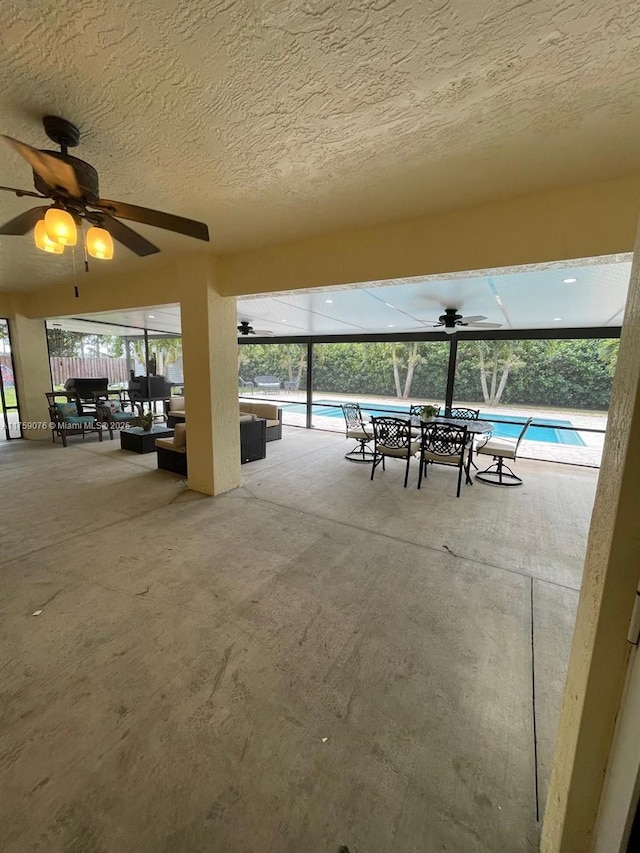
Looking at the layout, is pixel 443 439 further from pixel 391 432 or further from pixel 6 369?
pixel 6 369

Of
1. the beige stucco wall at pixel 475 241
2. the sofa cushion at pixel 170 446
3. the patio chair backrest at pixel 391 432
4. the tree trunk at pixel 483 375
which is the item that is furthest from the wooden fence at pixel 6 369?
the tree trunk at pixel 483 375

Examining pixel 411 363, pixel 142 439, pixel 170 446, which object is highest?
pixel 411 363

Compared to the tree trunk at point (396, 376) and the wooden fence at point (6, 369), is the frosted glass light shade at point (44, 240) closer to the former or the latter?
the wooden fence at point (6, 369)

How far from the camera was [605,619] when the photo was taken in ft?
2.57

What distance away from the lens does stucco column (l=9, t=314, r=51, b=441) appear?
645 centimetres

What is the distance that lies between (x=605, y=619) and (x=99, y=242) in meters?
2.64

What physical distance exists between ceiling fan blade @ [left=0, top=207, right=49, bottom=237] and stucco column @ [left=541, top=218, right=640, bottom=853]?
2599 mm

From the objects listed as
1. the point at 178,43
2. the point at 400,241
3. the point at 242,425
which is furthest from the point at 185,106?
the point at 242,425

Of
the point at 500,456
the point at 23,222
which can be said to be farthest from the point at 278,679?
the point at 500,456

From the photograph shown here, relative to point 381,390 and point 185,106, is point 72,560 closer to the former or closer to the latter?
point 185,106

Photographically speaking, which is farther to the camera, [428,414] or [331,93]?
[428,414]

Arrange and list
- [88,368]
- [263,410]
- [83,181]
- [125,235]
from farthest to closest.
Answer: [88,368]
[263,410]
[125,235]
[83,181]

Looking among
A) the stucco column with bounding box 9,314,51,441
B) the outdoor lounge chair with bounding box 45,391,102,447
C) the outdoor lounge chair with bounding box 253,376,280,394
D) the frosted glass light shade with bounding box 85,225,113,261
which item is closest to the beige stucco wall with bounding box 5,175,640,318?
the frosted glass light shade with bounding box 85,225,113,261

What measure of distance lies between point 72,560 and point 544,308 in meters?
A: 6.15
